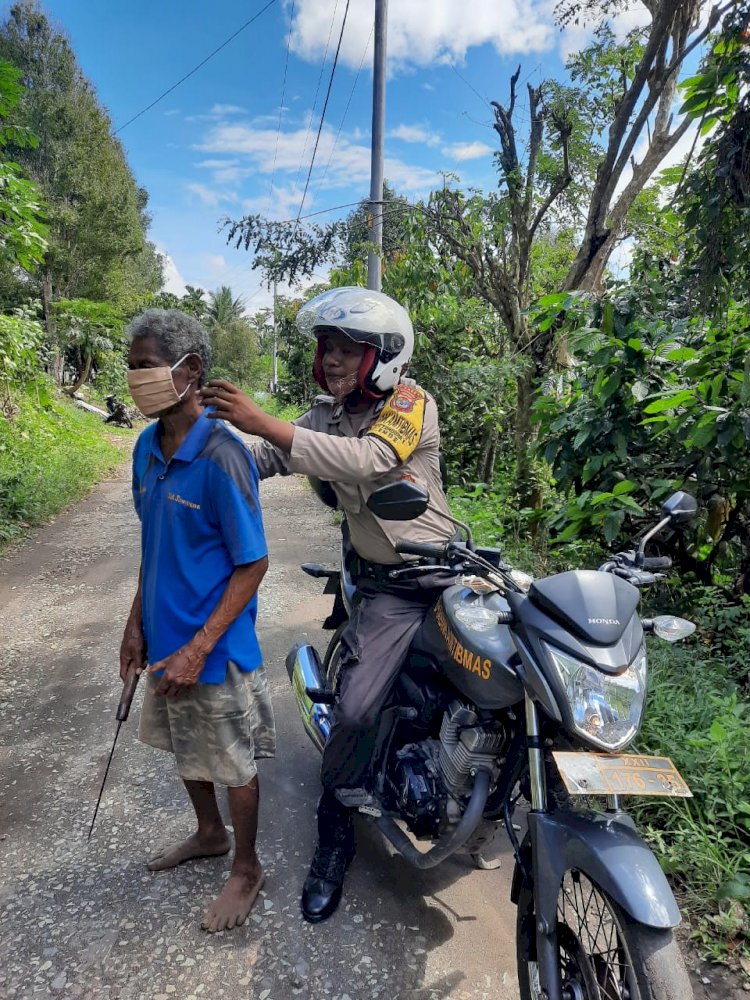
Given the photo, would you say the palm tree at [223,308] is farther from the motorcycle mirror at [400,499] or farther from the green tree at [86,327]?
the motorcycle mirror at [400,499]

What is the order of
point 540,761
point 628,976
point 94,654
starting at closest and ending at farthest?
1. point 628,976
2. point 540,761
3. point 94,654

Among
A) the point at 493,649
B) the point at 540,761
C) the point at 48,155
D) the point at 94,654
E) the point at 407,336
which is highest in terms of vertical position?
the point at 48,155

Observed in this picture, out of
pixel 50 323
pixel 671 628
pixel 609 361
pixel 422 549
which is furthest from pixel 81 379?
pixel 671 628

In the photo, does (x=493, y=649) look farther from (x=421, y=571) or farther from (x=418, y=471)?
(x=418, y=471)

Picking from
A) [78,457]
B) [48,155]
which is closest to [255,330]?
[48,155]

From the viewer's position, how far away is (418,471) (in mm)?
2301

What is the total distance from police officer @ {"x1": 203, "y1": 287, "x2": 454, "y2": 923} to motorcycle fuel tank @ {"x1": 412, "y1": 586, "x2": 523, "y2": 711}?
0.22 meters

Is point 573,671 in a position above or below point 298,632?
above

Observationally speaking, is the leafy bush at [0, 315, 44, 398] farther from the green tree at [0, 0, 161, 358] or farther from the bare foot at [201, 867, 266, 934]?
the green tree at [0, 0, 161, 358]

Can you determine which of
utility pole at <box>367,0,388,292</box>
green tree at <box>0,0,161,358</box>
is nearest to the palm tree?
green tree at <box>0,0,161,358</box>

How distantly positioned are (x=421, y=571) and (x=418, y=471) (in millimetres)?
409

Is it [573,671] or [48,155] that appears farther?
[48,155]

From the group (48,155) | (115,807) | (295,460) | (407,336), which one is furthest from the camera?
(48,155)

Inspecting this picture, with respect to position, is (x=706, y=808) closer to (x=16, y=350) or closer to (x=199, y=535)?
(x=199, y=535)
